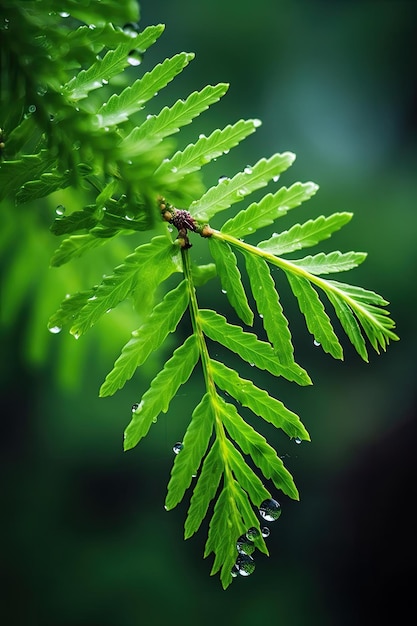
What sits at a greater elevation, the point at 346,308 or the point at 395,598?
the point at 346,308

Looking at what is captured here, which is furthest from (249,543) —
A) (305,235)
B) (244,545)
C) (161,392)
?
(305,235)

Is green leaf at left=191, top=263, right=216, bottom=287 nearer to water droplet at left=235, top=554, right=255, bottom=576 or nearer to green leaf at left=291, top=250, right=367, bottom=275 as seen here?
green leaf at left=291, top=250, right=367, bottom=275

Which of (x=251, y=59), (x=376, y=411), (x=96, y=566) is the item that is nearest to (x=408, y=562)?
(x=376, y=411)

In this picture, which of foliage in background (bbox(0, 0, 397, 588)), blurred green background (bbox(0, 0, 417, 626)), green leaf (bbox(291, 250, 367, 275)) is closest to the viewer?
foliage in background (bbox(0, 0, 397, 588))

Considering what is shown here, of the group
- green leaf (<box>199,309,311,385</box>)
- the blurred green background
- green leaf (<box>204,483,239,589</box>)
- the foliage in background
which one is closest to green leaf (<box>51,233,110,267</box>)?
the foliage in background

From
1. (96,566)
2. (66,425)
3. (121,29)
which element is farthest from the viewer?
(96,566)

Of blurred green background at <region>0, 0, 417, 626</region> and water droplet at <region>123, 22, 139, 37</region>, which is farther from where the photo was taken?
blurred green background at <region>0, 0, 417, 626</region>

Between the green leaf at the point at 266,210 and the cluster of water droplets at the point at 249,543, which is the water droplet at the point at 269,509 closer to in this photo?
the cluster of water droplets at the point at 249,543

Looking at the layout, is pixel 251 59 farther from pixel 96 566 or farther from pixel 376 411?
pixel 96 566
